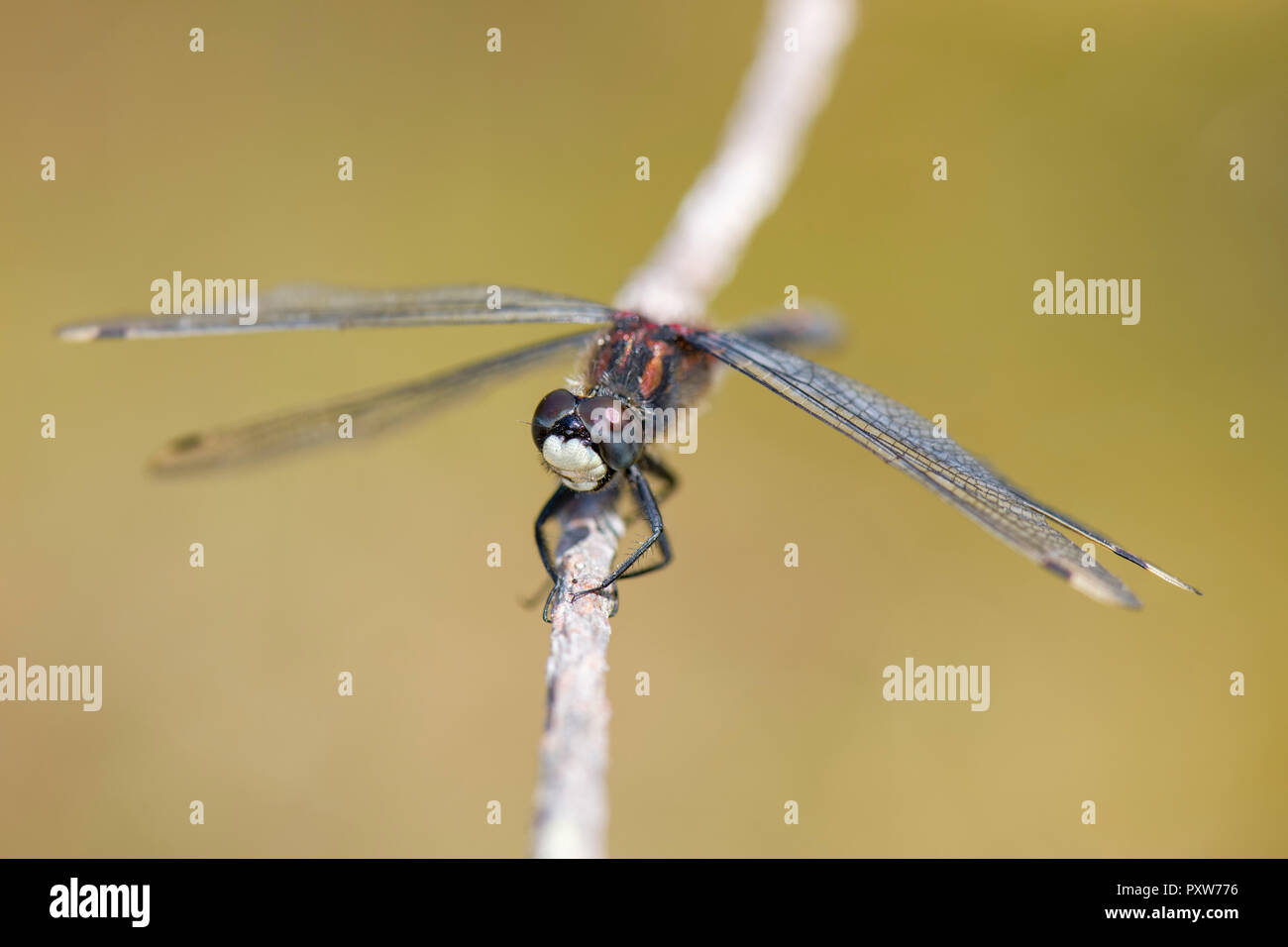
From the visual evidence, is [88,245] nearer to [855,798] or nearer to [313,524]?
[313,524]

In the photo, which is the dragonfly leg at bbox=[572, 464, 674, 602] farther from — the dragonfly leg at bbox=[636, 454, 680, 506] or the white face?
the white face

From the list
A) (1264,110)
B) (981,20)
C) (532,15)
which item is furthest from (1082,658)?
(532,15)

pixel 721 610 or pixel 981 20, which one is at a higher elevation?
pixel 981 20

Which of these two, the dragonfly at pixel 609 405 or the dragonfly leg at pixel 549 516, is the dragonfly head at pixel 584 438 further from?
the dragonfly leg at pixel 549 516

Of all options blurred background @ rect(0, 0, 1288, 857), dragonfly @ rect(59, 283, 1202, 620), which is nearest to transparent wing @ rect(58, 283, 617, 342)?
dragonfly @ rect(59, 283, 1202, 620)

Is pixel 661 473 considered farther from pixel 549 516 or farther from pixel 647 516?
pixel 549 516

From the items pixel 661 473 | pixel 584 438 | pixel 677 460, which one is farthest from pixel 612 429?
→ pixel 677 460

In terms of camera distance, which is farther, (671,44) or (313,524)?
(671,44)
